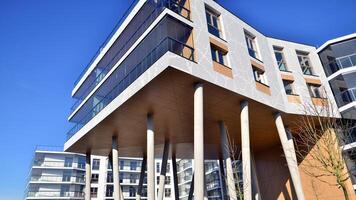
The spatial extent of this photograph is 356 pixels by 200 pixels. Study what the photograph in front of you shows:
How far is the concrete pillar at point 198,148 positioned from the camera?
12.5 meters

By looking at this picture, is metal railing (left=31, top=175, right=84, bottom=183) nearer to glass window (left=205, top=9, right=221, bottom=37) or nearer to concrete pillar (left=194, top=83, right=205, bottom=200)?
glass window (left=205, top=9, right=221, bottom=37)

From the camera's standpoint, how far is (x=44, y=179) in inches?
2037

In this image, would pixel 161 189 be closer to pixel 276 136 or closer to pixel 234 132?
pixel 234 132

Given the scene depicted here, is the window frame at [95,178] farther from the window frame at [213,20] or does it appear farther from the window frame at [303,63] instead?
the window frame at [213,20]

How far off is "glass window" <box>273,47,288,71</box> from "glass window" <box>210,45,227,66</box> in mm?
7147

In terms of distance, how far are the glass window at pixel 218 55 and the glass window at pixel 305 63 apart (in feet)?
32.2

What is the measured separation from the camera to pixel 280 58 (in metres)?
22.4

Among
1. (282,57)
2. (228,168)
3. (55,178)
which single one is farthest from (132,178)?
(228,168)

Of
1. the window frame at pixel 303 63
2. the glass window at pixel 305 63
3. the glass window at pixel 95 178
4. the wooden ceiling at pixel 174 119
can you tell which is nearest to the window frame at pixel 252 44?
the wooden ceiling at pixel 174 119

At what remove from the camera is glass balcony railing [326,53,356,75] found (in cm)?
2208

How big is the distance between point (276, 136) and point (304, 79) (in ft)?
17.5

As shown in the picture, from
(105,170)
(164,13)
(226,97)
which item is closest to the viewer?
(164,13)

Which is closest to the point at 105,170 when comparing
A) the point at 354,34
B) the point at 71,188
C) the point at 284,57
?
the point at 71,188

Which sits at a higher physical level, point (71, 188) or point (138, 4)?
point (138, 4)
